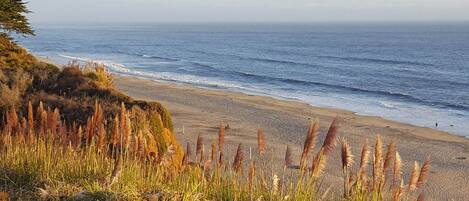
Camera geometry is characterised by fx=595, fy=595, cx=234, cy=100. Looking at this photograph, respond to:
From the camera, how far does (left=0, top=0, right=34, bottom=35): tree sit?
53.4 feet

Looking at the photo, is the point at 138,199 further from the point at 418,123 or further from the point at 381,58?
the point at 381,58

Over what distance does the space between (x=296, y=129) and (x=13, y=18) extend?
10881mm

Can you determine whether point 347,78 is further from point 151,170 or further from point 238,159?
point 238,159

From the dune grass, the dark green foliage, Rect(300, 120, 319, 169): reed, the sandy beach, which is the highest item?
Rect(300, 120, 319, 169): reed

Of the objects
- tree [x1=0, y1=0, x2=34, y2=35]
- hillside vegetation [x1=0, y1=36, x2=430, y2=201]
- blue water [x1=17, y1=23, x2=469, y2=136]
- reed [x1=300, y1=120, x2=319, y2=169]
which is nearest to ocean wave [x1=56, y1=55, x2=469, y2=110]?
blue water [x1=17, y1=23, x2=469, y2=136]

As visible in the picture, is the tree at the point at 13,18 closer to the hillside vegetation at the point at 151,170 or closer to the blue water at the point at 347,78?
the hillside vegetation at the point at 151,170

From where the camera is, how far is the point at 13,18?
16.7m

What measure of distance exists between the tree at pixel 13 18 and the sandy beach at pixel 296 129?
215 inches

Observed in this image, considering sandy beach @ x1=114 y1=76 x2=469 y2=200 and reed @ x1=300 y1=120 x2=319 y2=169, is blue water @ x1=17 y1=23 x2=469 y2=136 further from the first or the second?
reed @ x1=300 y1=120 x2=319 y2=169

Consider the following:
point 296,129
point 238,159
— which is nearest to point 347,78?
point 296,129

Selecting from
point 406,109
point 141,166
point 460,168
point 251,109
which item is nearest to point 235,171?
point 141,166

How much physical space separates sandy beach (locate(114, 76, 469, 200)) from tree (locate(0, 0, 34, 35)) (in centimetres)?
547

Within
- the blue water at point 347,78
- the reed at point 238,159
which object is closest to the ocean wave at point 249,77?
the blue water at point 347,78

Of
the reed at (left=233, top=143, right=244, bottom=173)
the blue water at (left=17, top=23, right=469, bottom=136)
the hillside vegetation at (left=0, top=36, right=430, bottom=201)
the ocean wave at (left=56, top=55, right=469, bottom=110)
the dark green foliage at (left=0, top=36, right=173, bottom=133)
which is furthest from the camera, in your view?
the ocean wave at (left=56, top=55, right=469, bottom=110)
